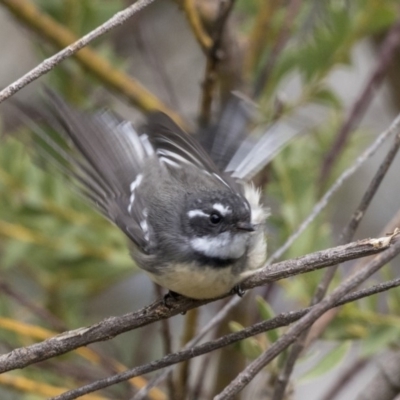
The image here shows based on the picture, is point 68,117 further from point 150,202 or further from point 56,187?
point 56,187

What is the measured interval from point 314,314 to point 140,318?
0.27 meters

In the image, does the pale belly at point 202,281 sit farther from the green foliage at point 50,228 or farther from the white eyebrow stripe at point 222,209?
the green foliage at point 50,228

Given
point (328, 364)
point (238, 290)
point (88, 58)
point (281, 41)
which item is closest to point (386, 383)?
point (328, 364)

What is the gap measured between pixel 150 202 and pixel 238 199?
17 cm

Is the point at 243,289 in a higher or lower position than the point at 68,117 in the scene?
lower

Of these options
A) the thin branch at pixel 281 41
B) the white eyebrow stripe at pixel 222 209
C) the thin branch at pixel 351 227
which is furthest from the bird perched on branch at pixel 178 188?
the thin branch at pixel 281 41

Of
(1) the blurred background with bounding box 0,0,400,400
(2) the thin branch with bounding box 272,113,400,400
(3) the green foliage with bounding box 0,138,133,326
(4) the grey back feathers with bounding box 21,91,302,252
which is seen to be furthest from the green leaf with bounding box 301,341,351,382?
(3) the green foliage with bounding box 0,138,133,326

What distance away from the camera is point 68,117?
4.09ft

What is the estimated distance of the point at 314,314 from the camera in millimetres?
876

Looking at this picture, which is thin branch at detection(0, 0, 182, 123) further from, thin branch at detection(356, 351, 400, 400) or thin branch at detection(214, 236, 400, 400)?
thin branch at detection(214, 236, 400, 400)

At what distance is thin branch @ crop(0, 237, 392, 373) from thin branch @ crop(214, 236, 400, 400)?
4 centimetres

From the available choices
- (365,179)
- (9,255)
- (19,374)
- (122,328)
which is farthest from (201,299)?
(365,179)

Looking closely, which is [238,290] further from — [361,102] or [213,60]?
[361,102]

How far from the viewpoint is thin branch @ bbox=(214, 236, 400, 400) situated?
866mm
